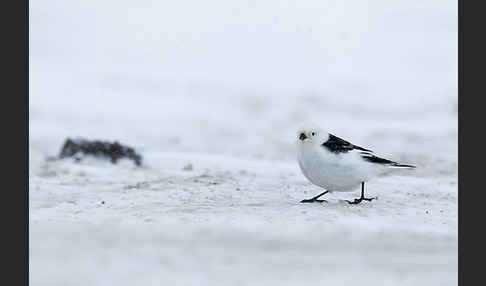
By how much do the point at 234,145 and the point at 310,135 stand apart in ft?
11.3

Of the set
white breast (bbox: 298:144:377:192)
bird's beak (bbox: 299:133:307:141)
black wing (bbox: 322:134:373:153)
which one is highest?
bird's beak (bbox: 299:133:307:141)

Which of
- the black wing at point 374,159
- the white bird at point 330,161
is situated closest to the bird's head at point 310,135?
the white bird at point 330,161

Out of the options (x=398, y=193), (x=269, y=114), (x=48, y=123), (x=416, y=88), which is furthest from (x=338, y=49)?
(x=398, y=193)

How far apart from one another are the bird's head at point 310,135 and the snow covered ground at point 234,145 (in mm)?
436

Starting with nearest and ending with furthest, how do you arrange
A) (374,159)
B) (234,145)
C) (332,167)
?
(332,167)
(374,159)
(234,145)

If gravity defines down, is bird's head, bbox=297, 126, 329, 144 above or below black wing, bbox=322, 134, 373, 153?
above

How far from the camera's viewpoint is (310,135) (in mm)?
5129

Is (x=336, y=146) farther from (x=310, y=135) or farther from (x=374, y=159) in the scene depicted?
(x=374, y=159)

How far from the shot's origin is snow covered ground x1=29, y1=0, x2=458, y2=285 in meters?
4.25

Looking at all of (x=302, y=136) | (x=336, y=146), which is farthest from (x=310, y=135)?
(x=336, y=146)

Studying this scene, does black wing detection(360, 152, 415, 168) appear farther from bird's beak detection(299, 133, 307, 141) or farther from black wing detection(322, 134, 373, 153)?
bird's beak detection(299, 133, 307, 141)

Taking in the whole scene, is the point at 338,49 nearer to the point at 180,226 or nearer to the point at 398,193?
the point at 398,193

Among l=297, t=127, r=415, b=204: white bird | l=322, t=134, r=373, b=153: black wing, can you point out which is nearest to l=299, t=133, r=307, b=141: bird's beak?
l=297, t=127, r=415, b=204: white bird

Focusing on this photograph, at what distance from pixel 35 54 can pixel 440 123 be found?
5424 mm
